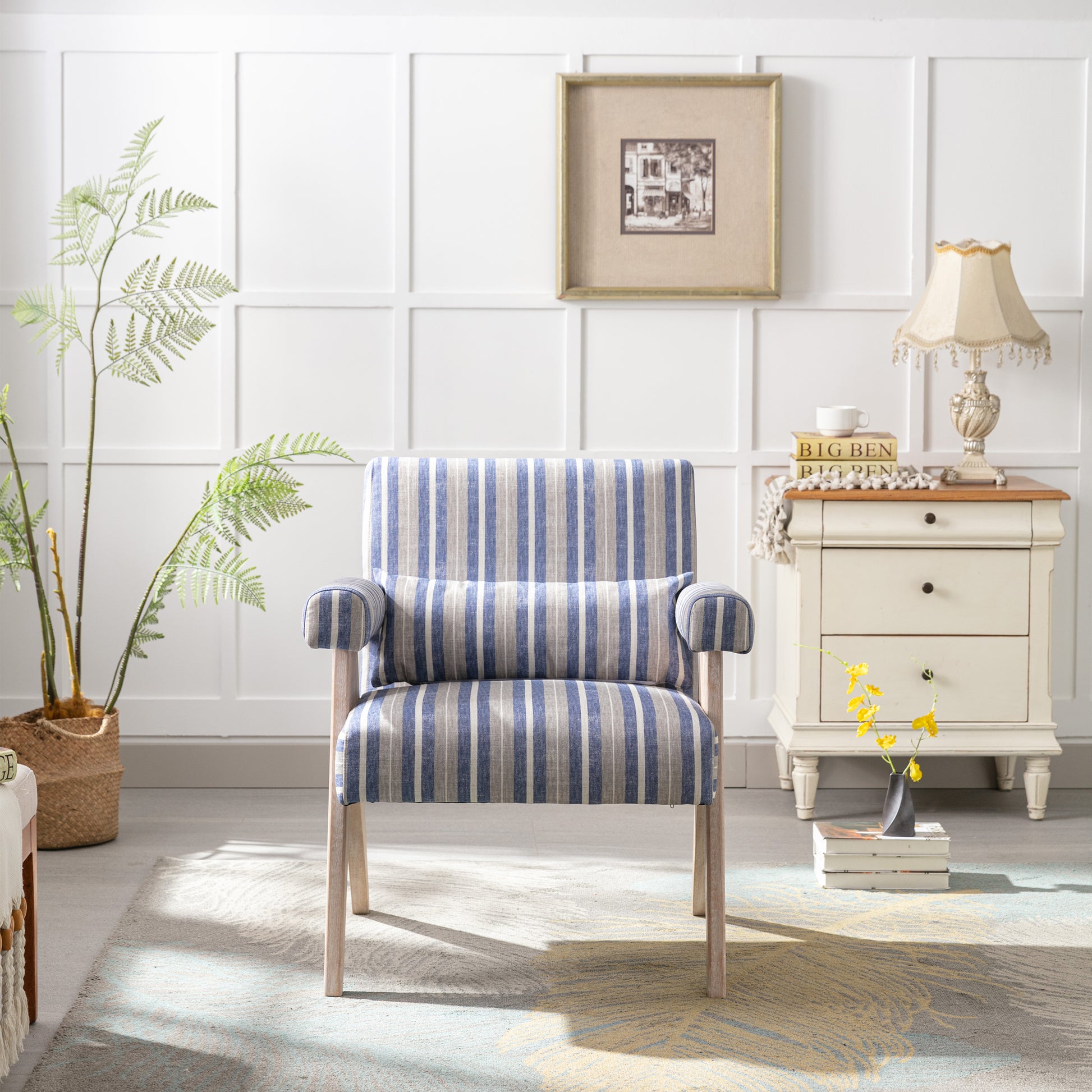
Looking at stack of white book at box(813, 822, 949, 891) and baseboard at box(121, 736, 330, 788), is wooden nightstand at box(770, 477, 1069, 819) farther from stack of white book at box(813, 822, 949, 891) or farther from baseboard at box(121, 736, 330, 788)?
baseboard at box(121, 736, 330, 788)

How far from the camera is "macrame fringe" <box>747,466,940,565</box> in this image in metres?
2.96

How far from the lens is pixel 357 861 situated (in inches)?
93.4

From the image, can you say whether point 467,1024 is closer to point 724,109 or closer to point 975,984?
point 975,984

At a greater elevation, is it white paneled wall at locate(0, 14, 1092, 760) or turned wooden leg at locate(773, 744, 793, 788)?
white paneled wall at locate(0, 14, 1092, 760)

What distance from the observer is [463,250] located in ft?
10.8

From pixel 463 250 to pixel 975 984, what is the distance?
2162 mm

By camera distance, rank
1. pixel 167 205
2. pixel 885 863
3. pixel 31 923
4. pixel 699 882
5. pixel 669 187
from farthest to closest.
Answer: pixel 669 187, pixel 167 205, pixel 885 863, pixel 699 882, pixel 31 923

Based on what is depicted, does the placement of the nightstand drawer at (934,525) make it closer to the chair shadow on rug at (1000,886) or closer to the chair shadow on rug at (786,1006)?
the chair shadow on rug at (1000,886)

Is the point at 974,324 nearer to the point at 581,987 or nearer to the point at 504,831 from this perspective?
the point at 504,831

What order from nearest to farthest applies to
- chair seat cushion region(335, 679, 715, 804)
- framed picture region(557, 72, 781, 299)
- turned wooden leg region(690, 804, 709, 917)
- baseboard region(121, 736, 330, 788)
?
chair seat cushion region(335, 679, 715, 804)
turned wooden leg region(690, 804, 709, 917)
framed picture region(557, 72, 781, 299)
baseboard region(121, 736, 330, 788)

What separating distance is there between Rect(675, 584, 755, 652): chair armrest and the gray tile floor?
2.82 ft

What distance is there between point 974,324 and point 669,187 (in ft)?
2.85

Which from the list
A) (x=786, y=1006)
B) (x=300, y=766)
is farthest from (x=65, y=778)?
(x=786, y=1006)

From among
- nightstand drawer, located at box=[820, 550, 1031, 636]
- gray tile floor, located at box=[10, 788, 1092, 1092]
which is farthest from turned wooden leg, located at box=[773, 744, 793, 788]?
nightstand drawer, located at box=[820, 550, 1031, 636]
